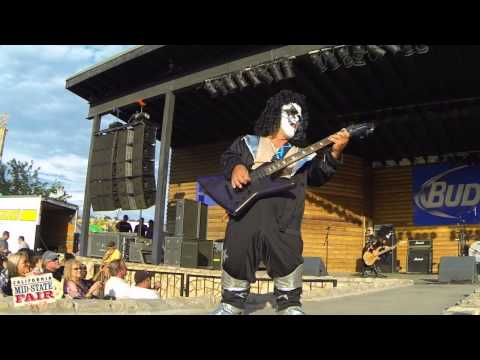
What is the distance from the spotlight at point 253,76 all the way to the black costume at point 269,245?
21.6 ft

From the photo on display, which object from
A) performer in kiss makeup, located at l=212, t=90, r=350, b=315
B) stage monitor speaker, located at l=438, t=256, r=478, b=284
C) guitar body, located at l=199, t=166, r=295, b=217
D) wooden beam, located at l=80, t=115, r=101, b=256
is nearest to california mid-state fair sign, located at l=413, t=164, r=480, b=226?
stage monitor speaker, located at l=438, t=256, r=478, b=284

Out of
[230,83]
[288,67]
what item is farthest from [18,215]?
[288,67]

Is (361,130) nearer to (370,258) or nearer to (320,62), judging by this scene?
(320,62)

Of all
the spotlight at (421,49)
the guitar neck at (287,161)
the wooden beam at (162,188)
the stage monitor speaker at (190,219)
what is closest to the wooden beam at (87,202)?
the wooden beam at (162,188)

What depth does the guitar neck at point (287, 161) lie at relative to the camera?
292cm

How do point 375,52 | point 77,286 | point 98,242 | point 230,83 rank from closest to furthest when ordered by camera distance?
point 77,286 → point 375,52 → point 230,83 → point 98,242

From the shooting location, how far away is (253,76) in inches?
369

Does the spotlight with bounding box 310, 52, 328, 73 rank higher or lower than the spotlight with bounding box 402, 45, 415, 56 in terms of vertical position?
higher

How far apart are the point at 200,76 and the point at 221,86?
0.71m

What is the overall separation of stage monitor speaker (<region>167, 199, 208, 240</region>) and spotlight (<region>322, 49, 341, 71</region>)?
4770 mm

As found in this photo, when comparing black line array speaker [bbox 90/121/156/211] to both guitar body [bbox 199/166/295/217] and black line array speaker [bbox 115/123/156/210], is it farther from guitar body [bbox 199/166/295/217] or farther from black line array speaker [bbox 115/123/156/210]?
guitar body [bbox 199/166/295/217]

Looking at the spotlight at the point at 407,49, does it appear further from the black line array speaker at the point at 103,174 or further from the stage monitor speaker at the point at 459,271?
the black line array speaker at the point at 103,174

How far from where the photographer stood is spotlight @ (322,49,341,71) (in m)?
8.07
